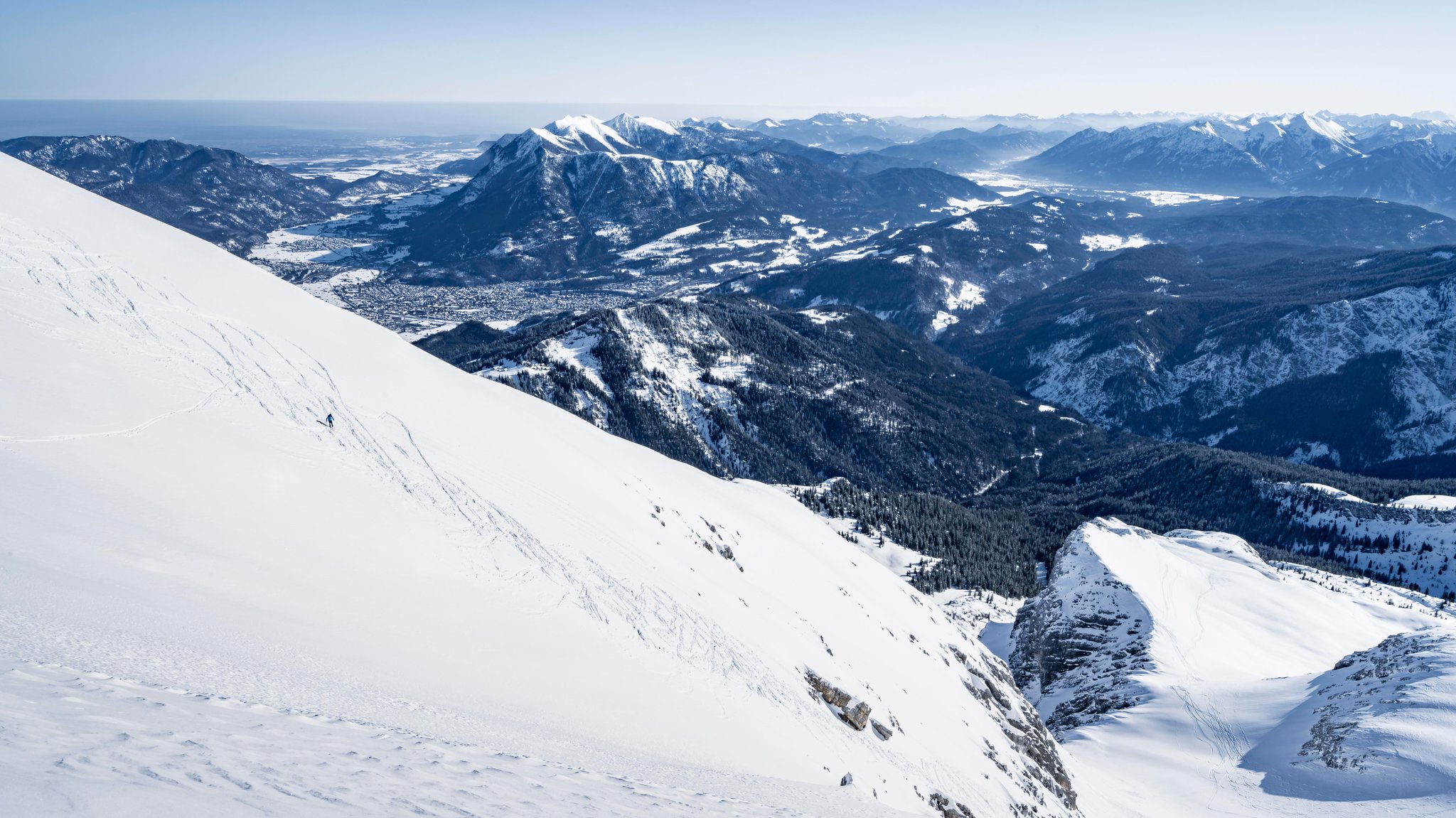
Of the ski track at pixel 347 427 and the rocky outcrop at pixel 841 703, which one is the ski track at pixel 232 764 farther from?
the rocky outcrop at pixel 841 703

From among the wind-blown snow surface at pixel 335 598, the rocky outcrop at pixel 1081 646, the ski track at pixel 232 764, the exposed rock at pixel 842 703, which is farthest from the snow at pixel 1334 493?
the ski track at pixel 232 764

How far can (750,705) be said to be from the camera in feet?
99.9

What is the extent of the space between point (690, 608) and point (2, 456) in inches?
1031

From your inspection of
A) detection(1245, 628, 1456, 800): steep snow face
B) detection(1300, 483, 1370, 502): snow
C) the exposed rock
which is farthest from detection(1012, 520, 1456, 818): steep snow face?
detection(1300, 483, 1370, 502): snow

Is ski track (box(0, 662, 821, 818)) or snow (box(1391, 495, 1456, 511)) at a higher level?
ski track (box(0, 662, 821, 818))

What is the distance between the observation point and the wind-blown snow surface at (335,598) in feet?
45.5

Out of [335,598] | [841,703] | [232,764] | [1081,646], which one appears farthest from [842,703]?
[1081,646]

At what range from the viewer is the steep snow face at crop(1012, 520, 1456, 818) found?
198ft

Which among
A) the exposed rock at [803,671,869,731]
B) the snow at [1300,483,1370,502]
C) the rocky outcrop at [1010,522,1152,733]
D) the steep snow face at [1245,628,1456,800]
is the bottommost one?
the snow at [1300,483,1370,502]

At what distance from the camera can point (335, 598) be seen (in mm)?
21875

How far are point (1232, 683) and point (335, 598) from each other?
332ft

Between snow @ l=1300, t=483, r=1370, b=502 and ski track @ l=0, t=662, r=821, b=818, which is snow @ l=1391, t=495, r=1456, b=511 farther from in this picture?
ski track @ l=0, t=662, r=821, b=818

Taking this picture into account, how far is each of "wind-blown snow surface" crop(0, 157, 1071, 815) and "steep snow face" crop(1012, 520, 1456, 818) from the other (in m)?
31.5

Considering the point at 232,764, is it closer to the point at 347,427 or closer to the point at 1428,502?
the point at 347,427
